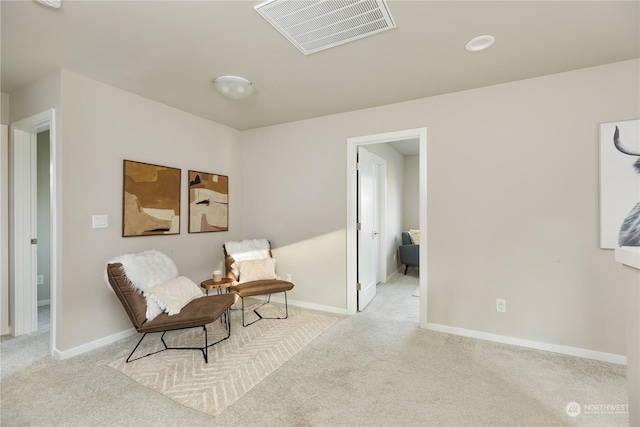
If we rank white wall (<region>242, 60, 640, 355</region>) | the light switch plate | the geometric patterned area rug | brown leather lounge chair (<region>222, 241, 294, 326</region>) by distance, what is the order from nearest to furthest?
the geometric patterned area rug < white wall (<region>242, 60, 640, 355</region>) < the light switch plate < brown leather lounge chair (<region>222, 241, 294, 326</region>)

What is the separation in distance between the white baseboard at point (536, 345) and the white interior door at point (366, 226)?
0.96 meters

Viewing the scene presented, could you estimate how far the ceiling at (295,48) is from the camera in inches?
69.1

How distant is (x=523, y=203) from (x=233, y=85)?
2.82 metres

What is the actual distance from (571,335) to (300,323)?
2496mm

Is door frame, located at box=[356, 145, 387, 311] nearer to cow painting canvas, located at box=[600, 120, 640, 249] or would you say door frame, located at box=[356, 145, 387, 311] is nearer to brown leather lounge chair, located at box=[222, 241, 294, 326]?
brown leather lounge chair, located at box=[222, 241, 294, 326]

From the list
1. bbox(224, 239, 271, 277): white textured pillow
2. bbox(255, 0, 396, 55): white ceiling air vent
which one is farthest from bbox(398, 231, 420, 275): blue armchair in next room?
bbox(255, 0, 396, 55): white ceiling air vent

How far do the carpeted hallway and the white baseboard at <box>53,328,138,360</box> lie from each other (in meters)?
0.07

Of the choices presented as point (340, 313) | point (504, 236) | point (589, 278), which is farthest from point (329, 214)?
point (589, 278)

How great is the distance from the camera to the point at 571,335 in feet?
8.13

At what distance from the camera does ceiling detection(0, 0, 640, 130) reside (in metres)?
1.75

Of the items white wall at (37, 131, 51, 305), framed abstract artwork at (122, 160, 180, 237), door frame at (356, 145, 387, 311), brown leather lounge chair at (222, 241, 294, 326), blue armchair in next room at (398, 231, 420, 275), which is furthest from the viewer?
blue armchair in next room at (398, 231, 420, 275)

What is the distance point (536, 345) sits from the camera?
259cm

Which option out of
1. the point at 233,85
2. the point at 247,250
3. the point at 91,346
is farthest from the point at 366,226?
the point at 91,346

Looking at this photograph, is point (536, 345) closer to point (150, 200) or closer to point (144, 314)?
point (144, 314)
